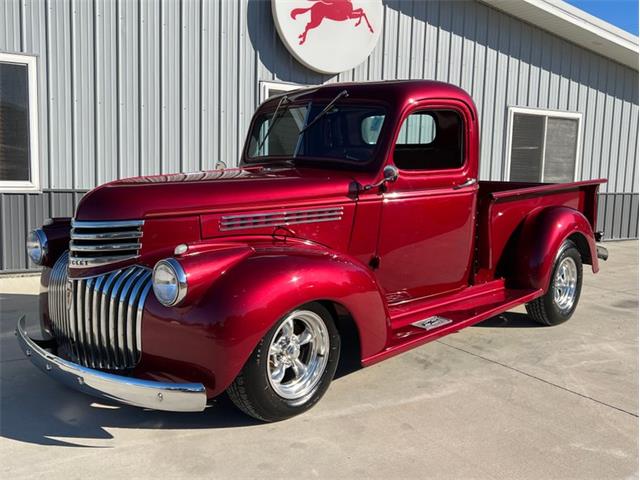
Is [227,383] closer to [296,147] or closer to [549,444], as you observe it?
[549,444]

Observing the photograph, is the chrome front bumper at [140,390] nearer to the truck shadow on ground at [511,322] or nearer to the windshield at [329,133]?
the windshield at [329,133]

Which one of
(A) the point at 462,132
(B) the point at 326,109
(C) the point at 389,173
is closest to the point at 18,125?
(B) the point at 326,109

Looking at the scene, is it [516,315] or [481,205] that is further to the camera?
[516,315]

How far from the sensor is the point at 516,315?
557 cm

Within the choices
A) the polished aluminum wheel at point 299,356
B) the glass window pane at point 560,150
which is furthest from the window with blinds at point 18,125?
the glass window pane at point 560,150

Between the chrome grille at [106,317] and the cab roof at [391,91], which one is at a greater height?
the cab roof at [391,91]

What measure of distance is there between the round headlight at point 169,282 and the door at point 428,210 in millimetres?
1527

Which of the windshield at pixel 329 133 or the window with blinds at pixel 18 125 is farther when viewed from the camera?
the window with blinds at pixel 18 125

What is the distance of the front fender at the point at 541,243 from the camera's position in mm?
4836

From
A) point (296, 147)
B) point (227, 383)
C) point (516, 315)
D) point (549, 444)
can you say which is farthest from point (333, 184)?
point (516, 315)

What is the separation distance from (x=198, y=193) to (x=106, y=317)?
794 mm

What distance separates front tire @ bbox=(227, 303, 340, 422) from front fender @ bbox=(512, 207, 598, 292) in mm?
2185

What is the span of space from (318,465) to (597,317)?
3794 mm

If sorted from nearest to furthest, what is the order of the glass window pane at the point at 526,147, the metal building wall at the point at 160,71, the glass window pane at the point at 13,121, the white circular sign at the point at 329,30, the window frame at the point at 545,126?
the glass window pane at the point at 13,121 < the metal building wall at the point at 160,71 < the white circular sign at the point at 329,30 < the window frame at the point at 545,126 < the glass window pane at the point at 526,147
